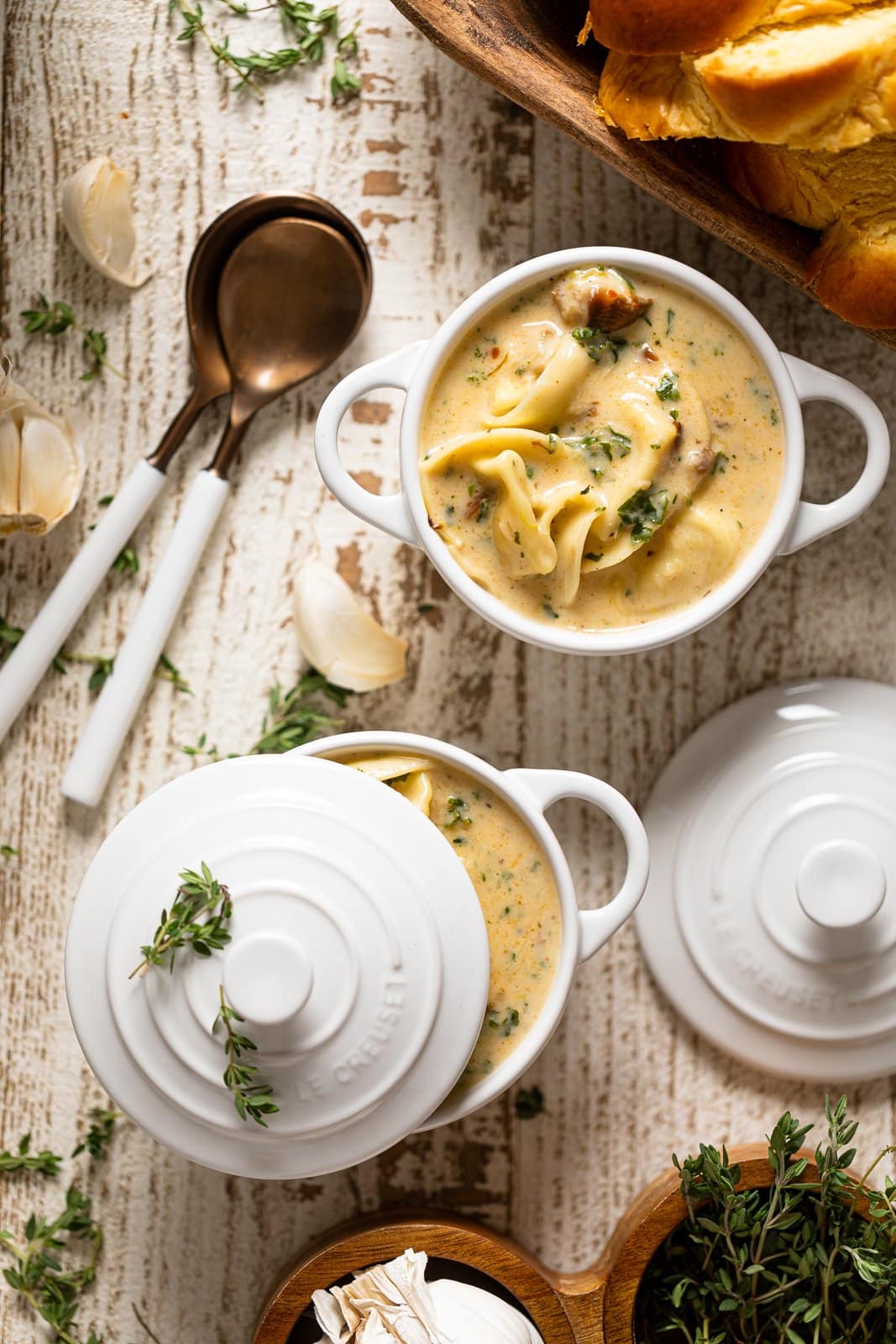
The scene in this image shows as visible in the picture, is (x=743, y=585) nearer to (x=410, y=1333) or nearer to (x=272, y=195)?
(x=272, y=195)

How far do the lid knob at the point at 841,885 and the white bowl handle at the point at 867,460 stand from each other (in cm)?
35

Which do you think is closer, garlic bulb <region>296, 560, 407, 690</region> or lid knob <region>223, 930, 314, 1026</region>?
lid knob <region>223, 930, 314, 1026</region>

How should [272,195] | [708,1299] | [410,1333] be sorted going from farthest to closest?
[272,195] → [708,1299] → [410,1333]

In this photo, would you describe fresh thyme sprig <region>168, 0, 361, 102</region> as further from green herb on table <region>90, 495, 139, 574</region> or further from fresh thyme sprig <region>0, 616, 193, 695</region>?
fresh thyme sprig <region>0, 616, 193, 695</region>

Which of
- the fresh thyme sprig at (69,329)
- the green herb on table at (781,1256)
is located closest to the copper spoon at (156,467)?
the fresh thyme sprig at (69,329)

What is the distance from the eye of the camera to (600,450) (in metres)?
1.37

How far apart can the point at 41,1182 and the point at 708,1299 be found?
Result: 0.85 metres

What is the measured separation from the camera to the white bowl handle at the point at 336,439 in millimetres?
1367

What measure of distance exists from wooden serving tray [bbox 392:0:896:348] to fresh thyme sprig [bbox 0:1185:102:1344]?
141 centimetres

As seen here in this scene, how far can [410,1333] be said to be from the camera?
4.34 feet

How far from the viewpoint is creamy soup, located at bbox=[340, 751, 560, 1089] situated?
1.39 meters

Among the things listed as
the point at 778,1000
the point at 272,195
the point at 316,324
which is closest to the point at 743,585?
the point at 778,1000

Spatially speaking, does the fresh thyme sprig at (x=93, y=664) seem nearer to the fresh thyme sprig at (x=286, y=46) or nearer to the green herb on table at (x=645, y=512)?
the green herb on table at (x=645, y=512)

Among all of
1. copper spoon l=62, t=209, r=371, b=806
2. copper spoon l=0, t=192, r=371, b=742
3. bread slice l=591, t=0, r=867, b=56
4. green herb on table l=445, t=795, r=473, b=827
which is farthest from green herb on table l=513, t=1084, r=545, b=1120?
bread slice l=591, t=0, r=867, b=56
